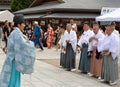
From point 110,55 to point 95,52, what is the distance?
4.62 feet

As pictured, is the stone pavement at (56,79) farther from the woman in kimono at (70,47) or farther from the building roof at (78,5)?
the building roof at (78,5)

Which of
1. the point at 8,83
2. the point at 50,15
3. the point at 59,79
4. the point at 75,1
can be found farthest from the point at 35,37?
the point at 8,83

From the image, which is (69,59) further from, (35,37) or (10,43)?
(35,37)

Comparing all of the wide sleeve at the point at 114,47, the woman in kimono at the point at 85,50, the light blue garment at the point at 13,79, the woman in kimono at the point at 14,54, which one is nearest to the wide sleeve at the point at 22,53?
the woman in kimono at the point at 14,54

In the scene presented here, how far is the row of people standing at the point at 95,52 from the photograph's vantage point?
968cm

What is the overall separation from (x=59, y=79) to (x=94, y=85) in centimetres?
126

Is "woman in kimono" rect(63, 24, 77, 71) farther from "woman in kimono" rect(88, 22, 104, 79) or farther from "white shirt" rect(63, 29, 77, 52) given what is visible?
"woman in kimono" rect(88, 22, 104, 79)

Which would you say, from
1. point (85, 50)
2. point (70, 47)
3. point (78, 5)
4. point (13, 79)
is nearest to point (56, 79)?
point (85, 50)

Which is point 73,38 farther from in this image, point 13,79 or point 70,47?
point 13,79

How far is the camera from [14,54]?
641 centimetres

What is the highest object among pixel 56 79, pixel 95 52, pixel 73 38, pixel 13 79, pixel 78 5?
pixel 13 79

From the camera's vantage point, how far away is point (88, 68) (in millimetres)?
11609

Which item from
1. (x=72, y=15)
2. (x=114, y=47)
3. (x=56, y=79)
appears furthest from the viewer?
(x=72, y=15)

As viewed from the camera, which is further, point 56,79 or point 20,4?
point 20,4
